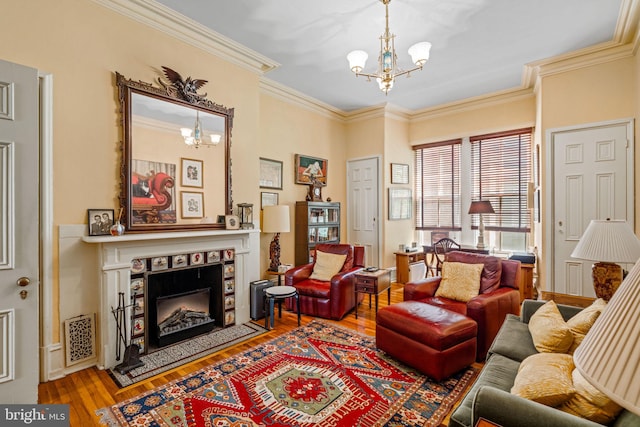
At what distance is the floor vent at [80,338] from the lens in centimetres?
253

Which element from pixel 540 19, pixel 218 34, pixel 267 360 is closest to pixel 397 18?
pixel 540 19

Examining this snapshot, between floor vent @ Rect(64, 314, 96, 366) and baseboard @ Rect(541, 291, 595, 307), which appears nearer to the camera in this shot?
floor vent @ Rect(64, 314, 96, 366)

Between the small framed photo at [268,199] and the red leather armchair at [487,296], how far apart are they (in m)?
2.46

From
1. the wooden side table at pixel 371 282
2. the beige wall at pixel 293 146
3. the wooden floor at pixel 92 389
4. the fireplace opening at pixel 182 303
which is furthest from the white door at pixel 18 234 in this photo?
the wooden side table at pixel 371 282

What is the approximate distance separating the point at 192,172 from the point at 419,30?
9.51 feet

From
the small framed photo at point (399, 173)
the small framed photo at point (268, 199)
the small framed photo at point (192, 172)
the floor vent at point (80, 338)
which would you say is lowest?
the floor vent at point (80, 338)

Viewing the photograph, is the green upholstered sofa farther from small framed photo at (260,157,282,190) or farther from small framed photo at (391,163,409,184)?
small framed photo at (391,163,409,184)

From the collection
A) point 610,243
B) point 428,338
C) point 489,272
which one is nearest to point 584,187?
point 489,272

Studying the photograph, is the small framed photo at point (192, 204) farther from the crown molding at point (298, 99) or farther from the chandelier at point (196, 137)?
the crown molding at point (298, 99)

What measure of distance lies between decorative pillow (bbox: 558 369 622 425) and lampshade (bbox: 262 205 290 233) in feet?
11.3

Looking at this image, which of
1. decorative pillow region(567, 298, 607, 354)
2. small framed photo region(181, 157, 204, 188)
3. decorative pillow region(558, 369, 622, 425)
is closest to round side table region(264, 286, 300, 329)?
small framed photo region(181, 157, 204, 188)

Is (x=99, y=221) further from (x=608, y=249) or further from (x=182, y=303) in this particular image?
(x=608, y=249)

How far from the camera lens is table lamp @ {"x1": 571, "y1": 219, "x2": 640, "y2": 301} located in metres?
2.07

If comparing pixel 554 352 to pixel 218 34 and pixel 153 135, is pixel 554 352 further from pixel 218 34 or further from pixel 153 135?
pixel 218 34
